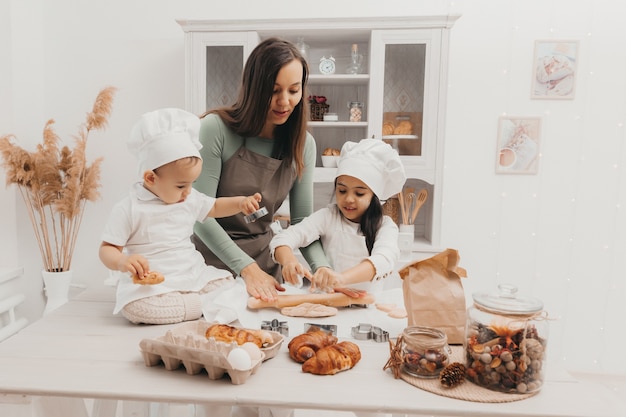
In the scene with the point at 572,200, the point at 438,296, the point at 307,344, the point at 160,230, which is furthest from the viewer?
the point at 572,200

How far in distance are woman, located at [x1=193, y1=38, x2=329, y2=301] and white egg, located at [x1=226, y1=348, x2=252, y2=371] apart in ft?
1.24

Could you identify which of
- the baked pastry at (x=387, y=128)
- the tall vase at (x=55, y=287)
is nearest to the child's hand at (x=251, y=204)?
the baked pastry at (x=387, y=128)

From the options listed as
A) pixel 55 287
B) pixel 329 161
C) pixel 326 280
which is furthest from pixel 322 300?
pixel 55 287

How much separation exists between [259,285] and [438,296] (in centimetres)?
52

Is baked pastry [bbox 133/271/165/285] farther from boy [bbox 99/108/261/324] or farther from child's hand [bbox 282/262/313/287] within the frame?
child's hand [bbox 282/262/313/287]

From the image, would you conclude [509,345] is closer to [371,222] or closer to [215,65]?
[371,222]

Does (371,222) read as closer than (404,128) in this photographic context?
Yes

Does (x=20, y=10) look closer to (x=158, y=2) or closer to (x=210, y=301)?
(x=158, y=2)

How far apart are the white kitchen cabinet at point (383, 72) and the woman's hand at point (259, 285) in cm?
169

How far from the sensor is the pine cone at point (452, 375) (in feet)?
3.07

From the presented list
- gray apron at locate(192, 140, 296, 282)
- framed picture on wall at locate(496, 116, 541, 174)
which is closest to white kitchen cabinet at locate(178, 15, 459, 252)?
framed picture on wall at locate(496, 116, 541, 174)

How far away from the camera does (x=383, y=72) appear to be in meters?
2.98

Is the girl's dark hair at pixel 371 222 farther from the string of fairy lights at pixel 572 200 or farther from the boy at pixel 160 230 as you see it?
the string of fairy lights at pixel 572 200

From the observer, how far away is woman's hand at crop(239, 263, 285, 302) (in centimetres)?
133
